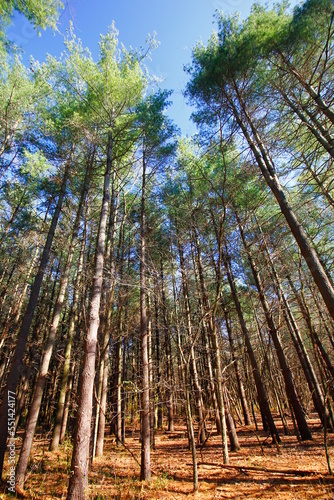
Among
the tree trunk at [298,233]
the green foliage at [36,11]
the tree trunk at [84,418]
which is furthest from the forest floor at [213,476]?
the green foliage at [36,11]

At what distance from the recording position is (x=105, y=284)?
643 centimetres

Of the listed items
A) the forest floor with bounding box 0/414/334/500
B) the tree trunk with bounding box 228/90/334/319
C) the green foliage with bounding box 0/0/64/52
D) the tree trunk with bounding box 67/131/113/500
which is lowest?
the forest floor with bounding box 0/414/334/500

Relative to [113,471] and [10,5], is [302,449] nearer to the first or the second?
[113,471]

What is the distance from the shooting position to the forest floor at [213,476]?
3.80 meters

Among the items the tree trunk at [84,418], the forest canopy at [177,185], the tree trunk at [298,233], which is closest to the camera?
the tree trunk at [84,418]

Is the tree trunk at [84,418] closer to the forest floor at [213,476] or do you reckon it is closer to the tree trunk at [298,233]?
the forest floor at [213,476]

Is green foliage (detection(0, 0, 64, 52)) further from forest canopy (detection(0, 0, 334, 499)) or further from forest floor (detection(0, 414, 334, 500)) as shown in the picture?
forest floor (detection(0, 414, 334, 500))

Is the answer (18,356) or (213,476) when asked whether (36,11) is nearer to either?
(18,356)

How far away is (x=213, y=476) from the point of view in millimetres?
4617

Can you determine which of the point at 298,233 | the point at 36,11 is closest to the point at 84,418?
the point at 298,233

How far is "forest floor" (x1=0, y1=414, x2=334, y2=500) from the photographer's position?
380cm

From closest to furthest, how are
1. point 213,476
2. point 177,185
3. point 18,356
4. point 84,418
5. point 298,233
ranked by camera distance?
1. point 84,418
2. point 298,233
3. point 213,476
4. point 18,356
5. point 177,185

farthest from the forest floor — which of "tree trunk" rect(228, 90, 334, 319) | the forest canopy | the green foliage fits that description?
the green foliage

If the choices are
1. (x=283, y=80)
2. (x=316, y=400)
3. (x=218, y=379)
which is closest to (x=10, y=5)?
(x=283, y=80)
